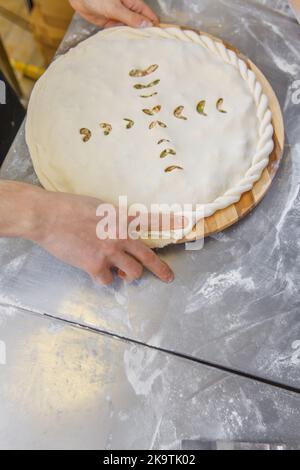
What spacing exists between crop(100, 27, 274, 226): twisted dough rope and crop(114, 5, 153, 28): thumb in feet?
0.06

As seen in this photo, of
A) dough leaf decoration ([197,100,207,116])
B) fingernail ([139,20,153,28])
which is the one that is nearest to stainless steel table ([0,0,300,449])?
dough leaf decoration ([197,100,207,116])

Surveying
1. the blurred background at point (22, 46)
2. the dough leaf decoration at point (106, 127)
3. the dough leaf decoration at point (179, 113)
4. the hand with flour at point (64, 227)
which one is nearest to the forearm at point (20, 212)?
the hand with flour at point (64, 227)

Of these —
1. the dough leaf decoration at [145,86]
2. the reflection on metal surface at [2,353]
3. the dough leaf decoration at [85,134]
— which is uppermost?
the dough leaf decoration at [145,86]

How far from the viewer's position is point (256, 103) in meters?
1.11

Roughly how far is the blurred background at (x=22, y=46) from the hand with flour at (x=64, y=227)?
0.57m

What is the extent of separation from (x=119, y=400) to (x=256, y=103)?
0.74 m

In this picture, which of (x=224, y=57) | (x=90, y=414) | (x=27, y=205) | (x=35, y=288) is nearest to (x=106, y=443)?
(x=90, y=414)

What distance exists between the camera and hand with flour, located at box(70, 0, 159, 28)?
1227 millimetres

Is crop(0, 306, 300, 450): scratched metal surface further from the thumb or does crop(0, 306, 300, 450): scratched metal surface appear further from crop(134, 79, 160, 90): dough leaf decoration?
the thumb

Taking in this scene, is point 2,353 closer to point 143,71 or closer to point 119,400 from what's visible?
point 119,400

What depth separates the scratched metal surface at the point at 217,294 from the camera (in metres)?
0.96

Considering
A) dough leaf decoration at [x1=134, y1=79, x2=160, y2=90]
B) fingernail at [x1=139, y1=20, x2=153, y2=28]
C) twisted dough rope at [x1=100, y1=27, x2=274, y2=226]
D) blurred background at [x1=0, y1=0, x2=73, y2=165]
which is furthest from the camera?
blurred background at [x1=0, y1=0, x2=73, y2=165]

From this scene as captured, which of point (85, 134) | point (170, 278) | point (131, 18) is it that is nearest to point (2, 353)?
point (170, 278)

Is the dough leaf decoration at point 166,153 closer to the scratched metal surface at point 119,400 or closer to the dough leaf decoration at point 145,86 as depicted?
the dough leaf decoration at point 145,86
